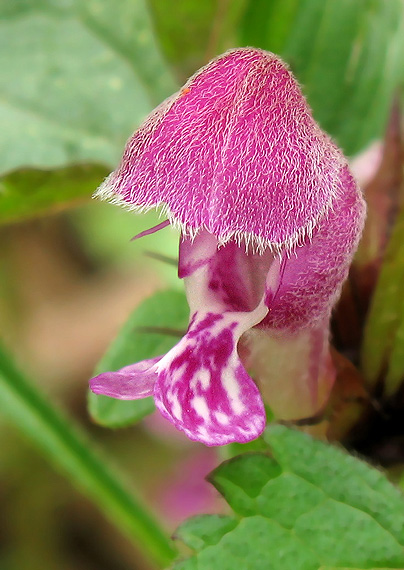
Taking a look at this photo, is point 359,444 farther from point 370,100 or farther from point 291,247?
point 370,100

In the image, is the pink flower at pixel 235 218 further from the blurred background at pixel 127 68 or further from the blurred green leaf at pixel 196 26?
the blurred green leaf at pixel 196 26


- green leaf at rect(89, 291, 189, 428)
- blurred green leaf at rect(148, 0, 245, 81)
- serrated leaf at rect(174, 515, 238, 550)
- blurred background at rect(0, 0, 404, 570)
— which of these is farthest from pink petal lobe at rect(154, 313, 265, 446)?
blurred green leaf at rect(148, 0, 245, 81)

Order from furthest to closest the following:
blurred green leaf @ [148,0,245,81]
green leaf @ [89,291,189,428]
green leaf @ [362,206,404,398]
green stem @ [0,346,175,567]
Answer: blurred green leaf @ [148,0,245,81] → green stem @ [0,346,175,567] → green leaf @ [89,291,189,428] → green leaf @ [362,206,404,398]

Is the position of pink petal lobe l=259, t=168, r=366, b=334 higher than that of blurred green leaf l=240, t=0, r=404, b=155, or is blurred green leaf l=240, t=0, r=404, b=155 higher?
blurred green leaf l=240, t=0, r=404, b=155

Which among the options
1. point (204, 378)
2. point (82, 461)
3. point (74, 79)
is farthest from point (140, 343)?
point (74, 79)

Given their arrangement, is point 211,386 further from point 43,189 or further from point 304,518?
point 43,189

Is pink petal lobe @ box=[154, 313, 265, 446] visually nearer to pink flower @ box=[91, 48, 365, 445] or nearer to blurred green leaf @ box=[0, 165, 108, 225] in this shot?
pink flower @ box=[91, 48, 365, 445]

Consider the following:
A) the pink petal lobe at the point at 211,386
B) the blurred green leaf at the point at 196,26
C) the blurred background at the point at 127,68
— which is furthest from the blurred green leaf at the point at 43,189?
the pink petal lobe at the point at 211,386
